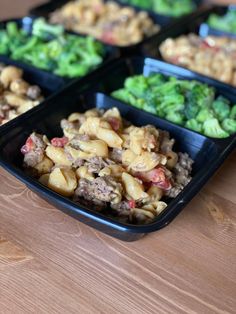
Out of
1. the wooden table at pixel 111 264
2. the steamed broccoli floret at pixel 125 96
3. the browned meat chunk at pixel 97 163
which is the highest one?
the browned meat chunk at pixel 97 163

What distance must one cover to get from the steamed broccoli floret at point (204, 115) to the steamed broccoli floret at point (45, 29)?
2.48 ft

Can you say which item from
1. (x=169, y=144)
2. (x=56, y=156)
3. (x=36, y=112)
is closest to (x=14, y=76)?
(x=36, y=112)

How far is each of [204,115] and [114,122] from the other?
0.29 metres

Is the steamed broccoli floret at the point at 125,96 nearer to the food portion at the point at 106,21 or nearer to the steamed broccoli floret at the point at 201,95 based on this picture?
the steamed broccoli floret at the point at 201,95

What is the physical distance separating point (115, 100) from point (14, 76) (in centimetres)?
38

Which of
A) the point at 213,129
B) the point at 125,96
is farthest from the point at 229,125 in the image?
the point at 125,96

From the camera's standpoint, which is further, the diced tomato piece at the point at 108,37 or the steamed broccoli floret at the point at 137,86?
the diced tomato piece at the point at 108,37

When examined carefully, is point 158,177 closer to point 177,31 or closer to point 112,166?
point 112,166

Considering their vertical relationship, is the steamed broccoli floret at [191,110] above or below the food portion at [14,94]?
above

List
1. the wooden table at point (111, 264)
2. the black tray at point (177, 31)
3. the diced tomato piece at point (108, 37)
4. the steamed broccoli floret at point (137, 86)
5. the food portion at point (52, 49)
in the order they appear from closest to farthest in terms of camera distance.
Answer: the wooden table at point (111, 264)
the steamed broccoli floret at point (137, 86)
the food portion at point (52, 49)
the black tray at point (177, 31)
the diced tomato piece at point (108, 37)

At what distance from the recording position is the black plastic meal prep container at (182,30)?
1.75 m

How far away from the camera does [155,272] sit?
919 millimetres

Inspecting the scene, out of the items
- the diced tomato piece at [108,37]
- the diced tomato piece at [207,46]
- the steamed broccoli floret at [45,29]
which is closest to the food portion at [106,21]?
the diced tomato piece at [108,37]

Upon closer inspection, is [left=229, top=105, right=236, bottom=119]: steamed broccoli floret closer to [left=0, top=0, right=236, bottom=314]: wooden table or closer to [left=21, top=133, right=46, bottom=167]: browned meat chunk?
[left=0, top=0, right=236, bottom=314]: wooden table
